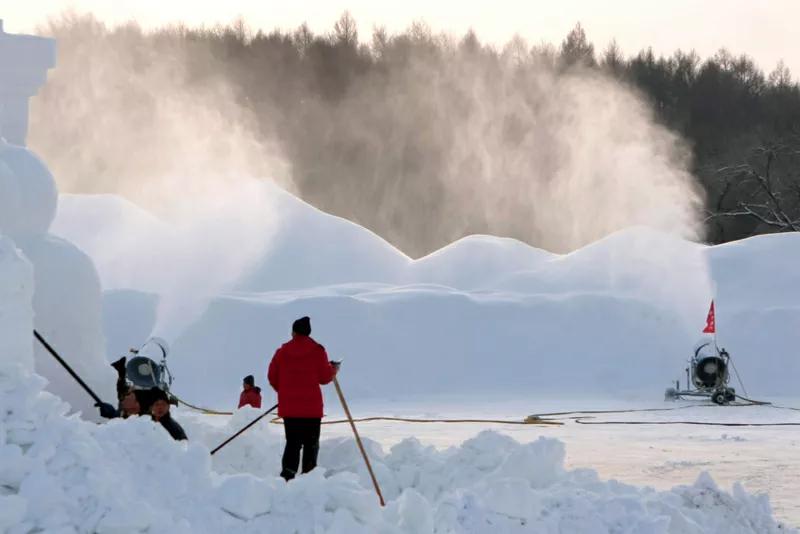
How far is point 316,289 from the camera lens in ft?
98.5

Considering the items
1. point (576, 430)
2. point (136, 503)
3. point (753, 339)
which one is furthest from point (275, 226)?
point (136, 503)

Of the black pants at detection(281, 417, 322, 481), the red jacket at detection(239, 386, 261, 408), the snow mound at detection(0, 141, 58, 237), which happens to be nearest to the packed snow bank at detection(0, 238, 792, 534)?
the black pants at detection(281, 417, 322, 481)

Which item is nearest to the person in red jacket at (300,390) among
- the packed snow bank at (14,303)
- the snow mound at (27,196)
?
the packed snow bank at (14,303)

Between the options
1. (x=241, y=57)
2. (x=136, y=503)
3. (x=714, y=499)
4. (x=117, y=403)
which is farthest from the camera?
(x=241, y=57)

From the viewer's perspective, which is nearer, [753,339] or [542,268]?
[753,339]

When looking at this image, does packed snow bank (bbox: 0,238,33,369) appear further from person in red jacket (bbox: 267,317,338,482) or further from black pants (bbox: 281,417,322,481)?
black pants (bbox: 281,417,322,481)

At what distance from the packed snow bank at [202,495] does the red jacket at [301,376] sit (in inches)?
53.5

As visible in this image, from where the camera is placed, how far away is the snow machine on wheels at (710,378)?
74.1ft

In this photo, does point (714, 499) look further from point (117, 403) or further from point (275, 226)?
point (275, 226)

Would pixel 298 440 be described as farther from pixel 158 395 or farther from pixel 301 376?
pixel 158 395

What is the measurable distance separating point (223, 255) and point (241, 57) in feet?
79.9

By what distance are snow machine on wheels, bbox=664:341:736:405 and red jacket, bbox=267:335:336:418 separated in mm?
14359

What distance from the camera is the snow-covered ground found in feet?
21.4

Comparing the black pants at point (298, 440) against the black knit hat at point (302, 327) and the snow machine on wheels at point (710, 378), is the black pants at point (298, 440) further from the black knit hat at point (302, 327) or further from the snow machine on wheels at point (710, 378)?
the snow machine on wheels at point (710, 378)
